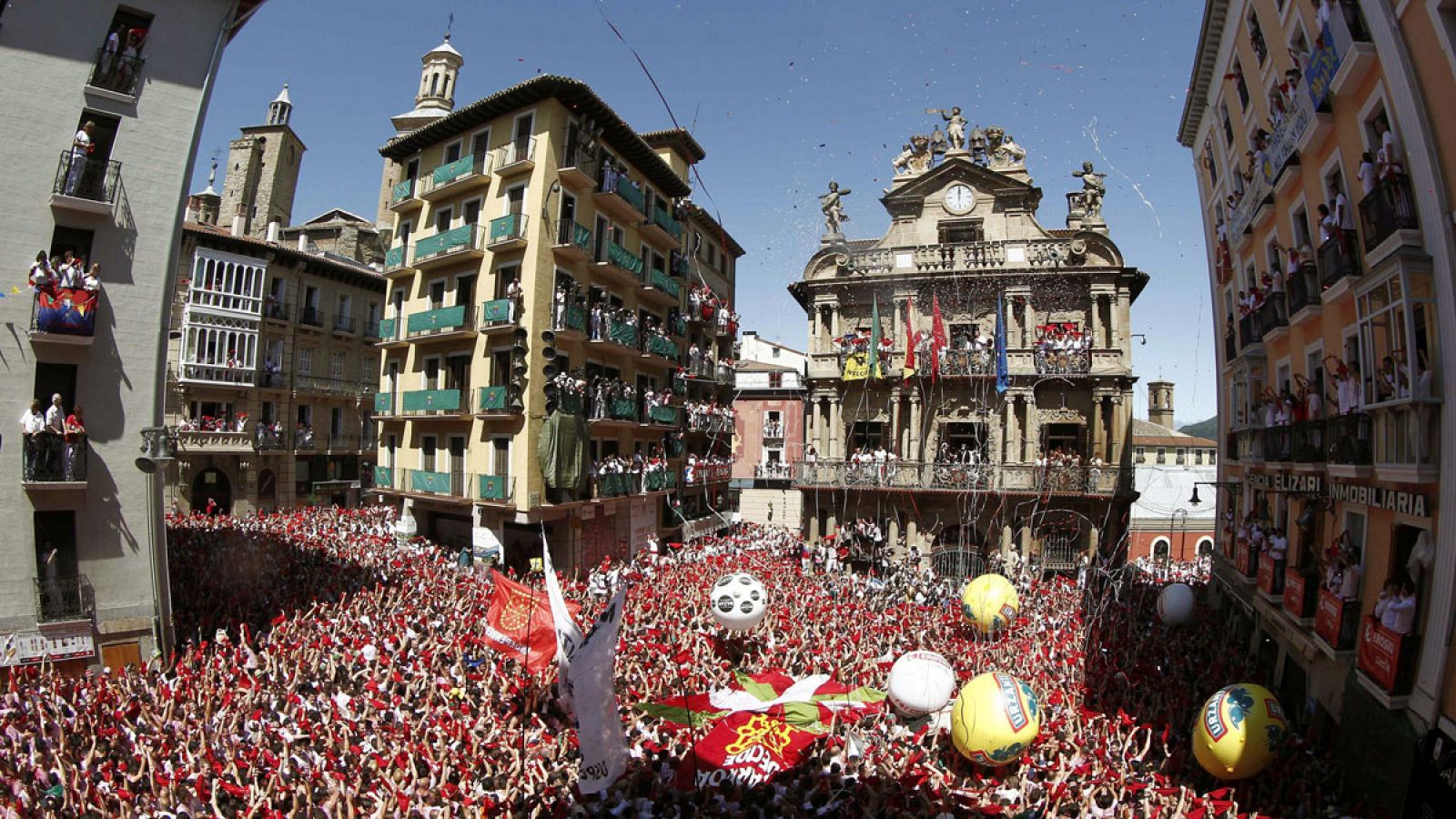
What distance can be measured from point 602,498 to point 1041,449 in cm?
1597

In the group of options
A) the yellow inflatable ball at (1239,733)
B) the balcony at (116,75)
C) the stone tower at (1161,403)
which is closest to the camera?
the yellow inflatable ball at (1239,733)

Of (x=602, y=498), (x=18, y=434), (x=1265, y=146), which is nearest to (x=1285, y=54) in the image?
(x=1265, y=146)

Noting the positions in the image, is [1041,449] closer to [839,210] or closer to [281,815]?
[839,210]

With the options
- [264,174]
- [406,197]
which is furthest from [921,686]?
[264,174]

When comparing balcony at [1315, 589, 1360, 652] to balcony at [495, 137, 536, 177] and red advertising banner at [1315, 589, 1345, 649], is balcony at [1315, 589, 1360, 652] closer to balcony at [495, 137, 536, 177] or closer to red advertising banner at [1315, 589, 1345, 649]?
red advertising banner at [1315, 589, 1345, 649]

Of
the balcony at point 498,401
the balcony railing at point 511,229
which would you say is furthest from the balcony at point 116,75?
the balcony at point 498,401

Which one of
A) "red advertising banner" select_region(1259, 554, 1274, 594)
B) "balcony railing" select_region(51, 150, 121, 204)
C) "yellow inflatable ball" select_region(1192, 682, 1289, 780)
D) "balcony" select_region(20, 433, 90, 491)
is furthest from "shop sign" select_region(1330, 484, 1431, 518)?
"balcony railing" select_region(51, 150, 121, 204)

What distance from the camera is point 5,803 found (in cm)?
A: 816

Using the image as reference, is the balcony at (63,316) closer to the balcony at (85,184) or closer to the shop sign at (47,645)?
the balcony at (85,184)

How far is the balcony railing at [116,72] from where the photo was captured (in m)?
14.0

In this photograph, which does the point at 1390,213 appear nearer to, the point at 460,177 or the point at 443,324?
the point at 443,324

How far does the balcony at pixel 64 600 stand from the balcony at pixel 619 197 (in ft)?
56.2

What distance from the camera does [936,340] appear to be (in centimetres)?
2636

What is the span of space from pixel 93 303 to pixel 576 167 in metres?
13.3
